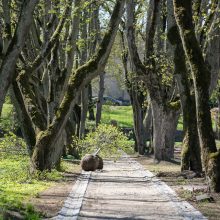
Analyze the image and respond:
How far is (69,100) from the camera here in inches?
738

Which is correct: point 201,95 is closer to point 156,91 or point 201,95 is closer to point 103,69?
point 103,69

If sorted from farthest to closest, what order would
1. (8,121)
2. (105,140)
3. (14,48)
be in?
(8,121), (105,140), (14,48)

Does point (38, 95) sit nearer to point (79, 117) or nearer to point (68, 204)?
point (68, 204)

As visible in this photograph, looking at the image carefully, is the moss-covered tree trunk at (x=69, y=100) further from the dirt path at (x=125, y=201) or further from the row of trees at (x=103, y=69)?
the dirt path at (x=125, y=201)

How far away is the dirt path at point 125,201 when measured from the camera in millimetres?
10438

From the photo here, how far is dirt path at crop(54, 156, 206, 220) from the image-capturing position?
34.2ft

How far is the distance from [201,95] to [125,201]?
332cm

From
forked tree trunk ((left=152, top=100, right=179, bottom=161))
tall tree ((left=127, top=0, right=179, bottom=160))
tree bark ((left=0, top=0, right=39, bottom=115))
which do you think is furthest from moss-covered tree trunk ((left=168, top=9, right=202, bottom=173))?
tree bark ((left=0, top=0, right=39, bottom=115))

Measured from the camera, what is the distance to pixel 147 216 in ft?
33.9

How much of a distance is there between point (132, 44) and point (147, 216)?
15895 mm

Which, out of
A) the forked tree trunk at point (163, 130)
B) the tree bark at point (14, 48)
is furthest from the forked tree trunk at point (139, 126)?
the tree bark at point (14, 48)

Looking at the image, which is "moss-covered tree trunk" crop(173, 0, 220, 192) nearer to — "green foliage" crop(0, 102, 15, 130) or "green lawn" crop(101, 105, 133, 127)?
"green foliage" crop(0, 102, 15, 130)

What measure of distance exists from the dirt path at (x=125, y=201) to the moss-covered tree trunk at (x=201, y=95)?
1167 millimetres

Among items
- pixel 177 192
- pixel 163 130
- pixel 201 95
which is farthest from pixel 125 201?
pixel 163 130
